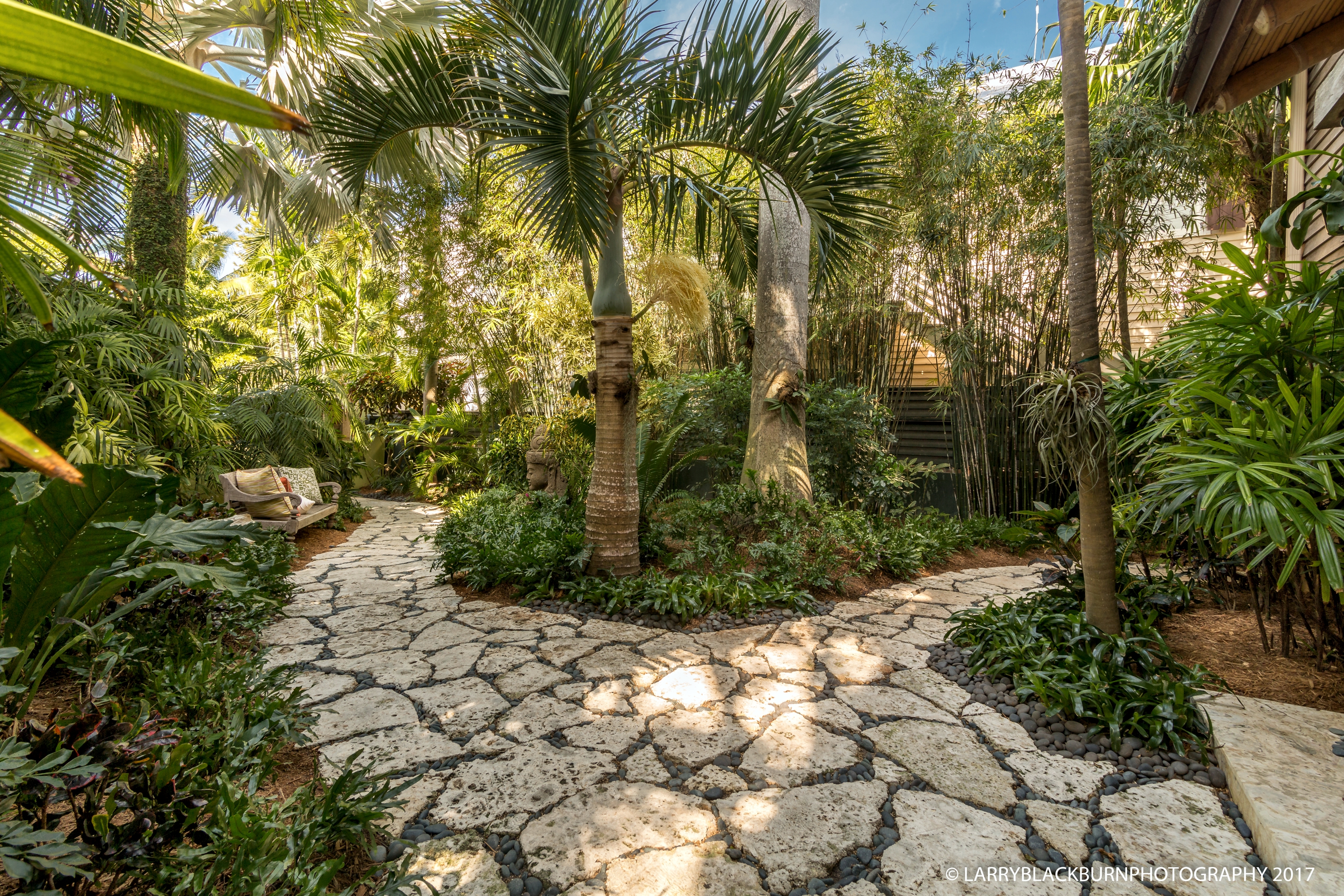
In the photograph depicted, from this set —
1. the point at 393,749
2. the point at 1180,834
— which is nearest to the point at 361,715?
the point at 393,749

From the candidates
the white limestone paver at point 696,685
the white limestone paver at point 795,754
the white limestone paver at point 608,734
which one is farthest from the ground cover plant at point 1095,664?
the white limestone paver at point 608,734

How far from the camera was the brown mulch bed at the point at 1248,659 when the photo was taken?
7.57 feet

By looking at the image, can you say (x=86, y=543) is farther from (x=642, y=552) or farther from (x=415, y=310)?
(x=415, y=310)

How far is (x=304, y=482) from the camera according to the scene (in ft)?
20.5

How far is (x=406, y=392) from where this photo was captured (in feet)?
33.8

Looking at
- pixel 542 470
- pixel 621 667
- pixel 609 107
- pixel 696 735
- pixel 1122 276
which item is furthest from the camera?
pixel 542 470

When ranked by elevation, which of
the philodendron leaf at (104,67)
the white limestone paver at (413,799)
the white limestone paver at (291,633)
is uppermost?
the philodendron leaf at (104,67)

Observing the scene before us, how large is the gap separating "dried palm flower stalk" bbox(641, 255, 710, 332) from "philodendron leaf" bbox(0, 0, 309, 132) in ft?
13.4

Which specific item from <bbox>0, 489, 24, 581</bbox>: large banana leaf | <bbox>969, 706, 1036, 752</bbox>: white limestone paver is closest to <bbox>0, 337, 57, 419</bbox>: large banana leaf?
<bbox>0, 489, 24, 581</bbox>: large banana leaf

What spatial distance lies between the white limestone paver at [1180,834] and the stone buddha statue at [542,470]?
524 cm

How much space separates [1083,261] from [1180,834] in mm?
2010

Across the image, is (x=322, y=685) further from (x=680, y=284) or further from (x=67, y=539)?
(x=680, y=284)

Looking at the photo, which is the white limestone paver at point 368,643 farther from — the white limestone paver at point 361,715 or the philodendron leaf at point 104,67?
the philodendron leaf at point 104,67

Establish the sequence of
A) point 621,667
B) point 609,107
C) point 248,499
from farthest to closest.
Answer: point 248,499, point 609,107, point 621,667
